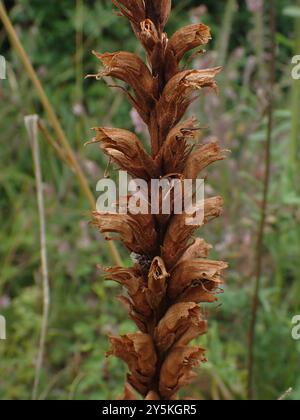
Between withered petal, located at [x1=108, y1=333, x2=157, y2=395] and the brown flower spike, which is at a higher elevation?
the brown flower spike

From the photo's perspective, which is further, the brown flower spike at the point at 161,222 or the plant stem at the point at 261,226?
the plant stem at the point at 261,226

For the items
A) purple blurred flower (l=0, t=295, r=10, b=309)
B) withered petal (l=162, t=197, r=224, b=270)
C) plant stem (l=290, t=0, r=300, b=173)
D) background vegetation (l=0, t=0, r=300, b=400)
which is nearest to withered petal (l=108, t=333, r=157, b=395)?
withered petal (l=162, t=197, r=224, b=270)

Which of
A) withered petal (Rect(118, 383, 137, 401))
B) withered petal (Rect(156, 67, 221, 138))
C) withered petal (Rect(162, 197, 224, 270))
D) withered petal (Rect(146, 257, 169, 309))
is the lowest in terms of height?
withered petal (Rect(118, 383, 137, 401))

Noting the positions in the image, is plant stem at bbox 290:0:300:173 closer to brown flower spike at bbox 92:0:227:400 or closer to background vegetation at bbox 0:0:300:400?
background vegetation at bbox 0:0:300:400

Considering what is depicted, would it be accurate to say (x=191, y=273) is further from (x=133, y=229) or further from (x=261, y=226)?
(x=261, y=226)

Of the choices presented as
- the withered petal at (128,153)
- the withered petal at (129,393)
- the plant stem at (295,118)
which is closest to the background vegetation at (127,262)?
the plant stem at (295,118)

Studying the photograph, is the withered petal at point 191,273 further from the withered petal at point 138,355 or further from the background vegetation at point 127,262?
the background vegetation at point 127,262
